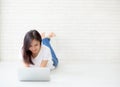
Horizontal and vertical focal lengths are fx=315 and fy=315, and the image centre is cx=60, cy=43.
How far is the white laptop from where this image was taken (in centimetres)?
296

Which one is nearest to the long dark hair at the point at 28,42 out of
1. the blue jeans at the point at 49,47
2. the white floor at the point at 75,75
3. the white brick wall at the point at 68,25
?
the white floor at the point at 75,75

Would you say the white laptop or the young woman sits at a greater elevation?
the young woman

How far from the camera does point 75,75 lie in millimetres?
3342

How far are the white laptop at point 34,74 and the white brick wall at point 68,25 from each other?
1068mm

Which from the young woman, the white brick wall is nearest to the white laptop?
the young woman

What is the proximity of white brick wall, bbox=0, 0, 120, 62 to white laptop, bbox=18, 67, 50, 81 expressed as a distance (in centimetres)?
107

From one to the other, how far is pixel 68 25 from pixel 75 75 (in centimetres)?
90

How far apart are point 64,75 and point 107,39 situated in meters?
1.02

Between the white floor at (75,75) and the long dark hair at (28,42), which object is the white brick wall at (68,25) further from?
the long dark hair at (28,42)

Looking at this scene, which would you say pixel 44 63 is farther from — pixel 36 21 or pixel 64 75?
pixel 36 21

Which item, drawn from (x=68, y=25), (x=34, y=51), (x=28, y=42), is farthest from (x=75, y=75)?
(x=68, y=25)

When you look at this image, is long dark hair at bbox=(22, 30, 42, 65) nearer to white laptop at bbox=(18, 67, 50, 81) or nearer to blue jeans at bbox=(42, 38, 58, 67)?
white laptop at bbox=(18, 67, 50, 81)

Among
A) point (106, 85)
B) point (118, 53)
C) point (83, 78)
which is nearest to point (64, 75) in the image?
point (83, 78)

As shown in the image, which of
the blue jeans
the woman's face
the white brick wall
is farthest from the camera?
the white brick wall
